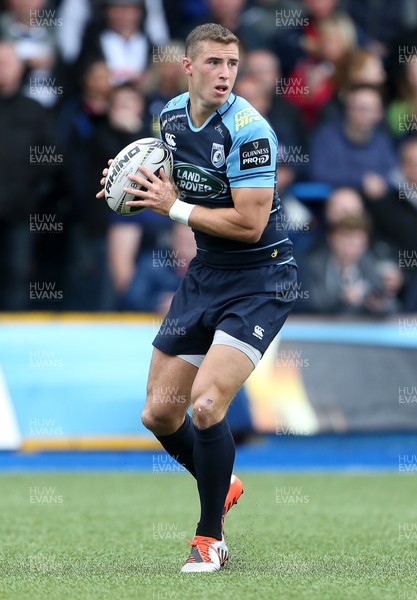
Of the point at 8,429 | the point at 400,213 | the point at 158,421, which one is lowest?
the point at 8,429

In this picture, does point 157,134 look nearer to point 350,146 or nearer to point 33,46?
point 33,46

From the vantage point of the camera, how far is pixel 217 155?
5332 mm

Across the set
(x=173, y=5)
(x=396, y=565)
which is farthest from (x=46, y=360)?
(x=396, y=565)

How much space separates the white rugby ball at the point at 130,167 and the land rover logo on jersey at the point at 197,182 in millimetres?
65

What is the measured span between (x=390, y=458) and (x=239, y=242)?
5215mm

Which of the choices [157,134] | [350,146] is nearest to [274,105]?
[350,146]

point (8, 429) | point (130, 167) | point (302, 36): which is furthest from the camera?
point (302, 36)

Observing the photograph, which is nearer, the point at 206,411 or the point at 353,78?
the point at 206,411

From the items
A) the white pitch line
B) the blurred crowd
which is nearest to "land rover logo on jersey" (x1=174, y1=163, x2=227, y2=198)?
the white pitch line

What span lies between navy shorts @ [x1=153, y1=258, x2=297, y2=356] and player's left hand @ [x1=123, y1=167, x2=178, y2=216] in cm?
44

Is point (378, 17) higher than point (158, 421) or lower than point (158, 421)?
higher

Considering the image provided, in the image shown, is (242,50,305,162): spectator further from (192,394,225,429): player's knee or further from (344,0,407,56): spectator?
(192,394,225,429): player's knee

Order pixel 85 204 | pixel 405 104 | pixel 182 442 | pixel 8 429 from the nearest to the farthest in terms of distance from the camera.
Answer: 1. pixel 182 442
2. pixel 8 429
3. pixel 85 204
4. pixel 405 104

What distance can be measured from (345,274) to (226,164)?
18.8 feet
